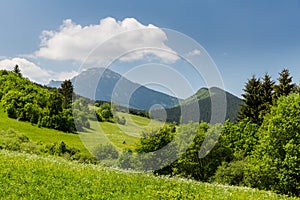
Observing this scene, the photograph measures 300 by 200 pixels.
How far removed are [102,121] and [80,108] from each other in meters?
6.68

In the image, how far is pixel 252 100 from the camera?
69938 millimetres

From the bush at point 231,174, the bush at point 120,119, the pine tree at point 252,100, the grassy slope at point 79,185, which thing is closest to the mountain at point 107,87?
the bush at point 120,119

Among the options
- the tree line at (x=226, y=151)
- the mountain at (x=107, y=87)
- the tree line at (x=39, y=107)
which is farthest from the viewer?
the tree line at (x=39, y=107)

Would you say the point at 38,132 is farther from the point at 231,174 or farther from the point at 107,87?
the point at 107,87

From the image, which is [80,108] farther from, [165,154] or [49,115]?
[49,115]

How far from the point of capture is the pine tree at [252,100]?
227 ft

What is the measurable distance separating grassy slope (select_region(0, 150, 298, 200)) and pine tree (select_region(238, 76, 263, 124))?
183 feet

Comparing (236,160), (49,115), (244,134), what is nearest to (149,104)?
(236,160)

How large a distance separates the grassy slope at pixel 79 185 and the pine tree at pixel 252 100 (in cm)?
5589

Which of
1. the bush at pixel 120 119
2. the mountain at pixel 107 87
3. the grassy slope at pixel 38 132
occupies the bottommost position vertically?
the grassy slope at pixel 38 132

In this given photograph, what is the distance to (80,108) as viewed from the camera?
29375 mm

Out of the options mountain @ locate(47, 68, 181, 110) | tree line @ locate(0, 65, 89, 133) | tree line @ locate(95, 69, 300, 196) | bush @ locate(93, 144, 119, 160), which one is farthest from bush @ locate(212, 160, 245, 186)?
tree line @ locate(0, 65, 89, 133)

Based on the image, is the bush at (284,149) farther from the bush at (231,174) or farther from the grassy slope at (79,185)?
the grassy slope at (79,185)

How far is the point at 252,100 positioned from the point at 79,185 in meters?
61.1
